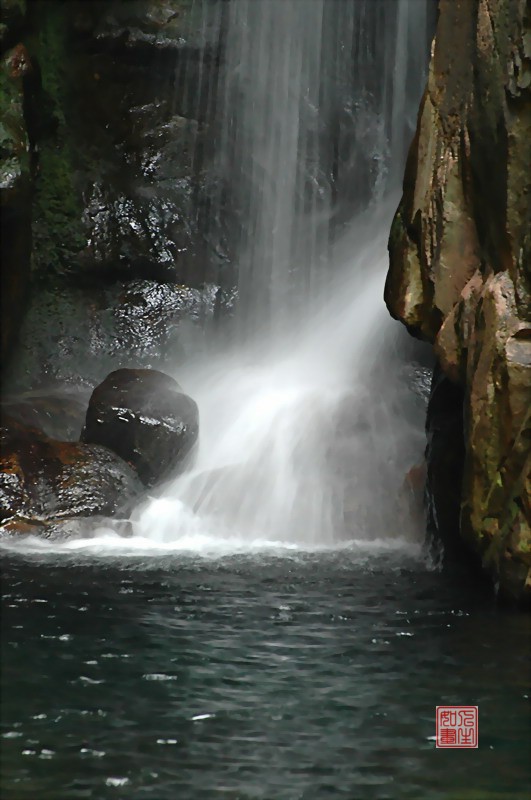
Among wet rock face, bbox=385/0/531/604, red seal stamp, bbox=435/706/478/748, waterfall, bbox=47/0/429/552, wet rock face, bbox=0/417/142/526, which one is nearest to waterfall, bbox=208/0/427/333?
waterfall, bbox=47/0/429/552

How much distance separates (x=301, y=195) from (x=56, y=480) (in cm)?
841

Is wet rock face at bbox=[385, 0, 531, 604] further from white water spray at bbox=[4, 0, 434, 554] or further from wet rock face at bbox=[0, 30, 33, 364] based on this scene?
wet rock face at bbox=[0, 30, 33, 364]

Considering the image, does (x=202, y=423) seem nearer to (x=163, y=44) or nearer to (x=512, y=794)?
(x=163, y=44)

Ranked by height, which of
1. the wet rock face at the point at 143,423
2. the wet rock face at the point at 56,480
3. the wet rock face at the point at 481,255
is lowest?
the wet rock face at the point at 56,480

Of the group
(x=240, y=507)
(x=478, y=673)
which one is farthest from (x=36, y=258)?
(x=478, y=673)

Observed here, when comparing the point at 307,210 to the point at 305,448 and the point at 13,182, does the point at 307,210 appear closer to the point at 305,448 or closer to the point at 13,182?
the point at 13,182

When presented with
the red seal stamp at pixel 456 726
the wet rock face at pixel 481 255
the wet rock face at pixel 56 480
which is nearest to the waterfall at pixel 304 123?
the wet rock face at pixel 56 480

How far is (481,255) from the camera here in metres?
8.18

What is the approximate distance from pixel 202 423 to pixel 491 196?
21.5ft

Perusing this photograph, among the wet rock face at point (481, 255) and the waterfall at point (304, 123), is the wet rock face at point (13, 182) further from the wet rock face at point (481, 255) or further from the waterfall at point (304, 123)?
the wet rock face at point (481, 255)

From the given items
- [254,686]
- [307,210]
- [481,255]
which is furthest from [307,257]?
[254,686]

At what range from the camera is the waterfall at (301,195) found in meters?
13.9

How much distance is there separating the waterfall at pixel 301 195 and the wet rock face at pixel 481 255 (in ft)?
14.3

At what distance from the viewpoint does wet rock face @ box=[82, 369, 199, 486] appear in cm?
1206
